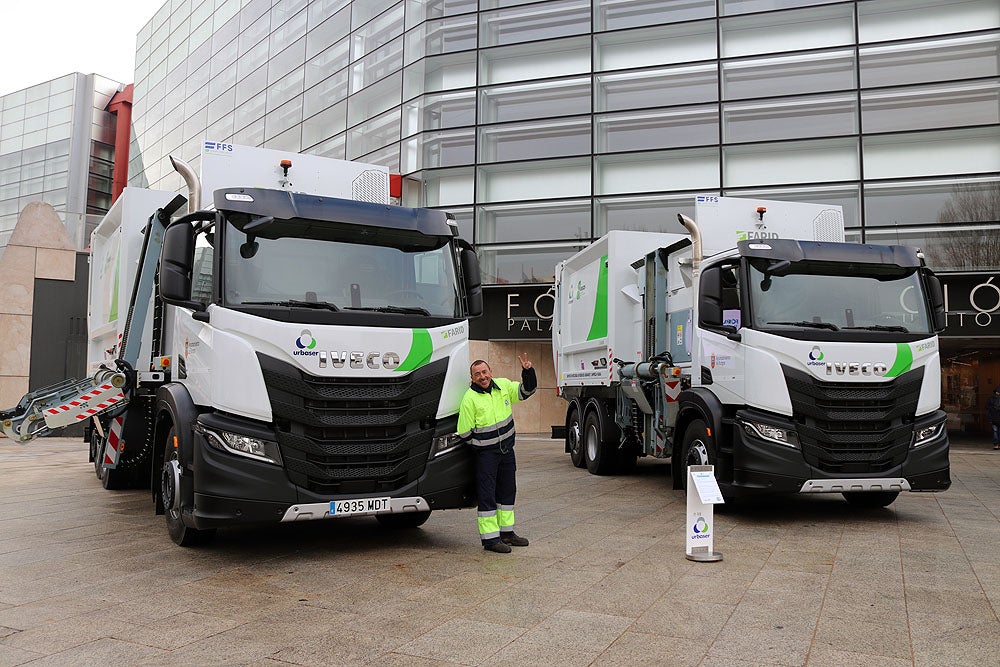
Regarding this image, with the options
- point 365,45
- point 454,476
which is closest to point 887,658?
point 454,476

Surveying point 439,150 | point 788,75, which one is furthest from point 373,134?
point 788,75

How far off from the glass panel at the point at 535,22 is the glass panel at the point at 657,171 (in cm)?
441

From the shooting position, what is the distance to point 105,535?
275 inches

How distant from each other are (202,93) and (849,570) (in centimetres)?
3734

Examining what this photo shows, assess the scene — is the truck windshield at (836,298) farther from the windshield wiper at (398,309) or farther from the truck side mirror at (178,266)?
the truck side mirror at (178,266)

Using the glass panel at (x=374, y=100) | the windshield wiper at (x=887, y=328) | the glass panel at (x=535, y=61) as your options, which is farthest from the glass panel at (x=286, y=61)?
the windshield wiper at (x=887, y=328)

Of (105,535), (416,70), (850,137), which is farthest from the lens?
(416,70)

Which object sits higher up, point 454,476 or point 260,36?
point 260,36

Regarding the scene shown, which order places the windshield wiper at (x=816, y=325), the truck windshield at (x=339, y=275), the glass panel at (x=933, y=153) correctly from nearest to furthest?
the truck windshield at (x=339, y=275), the windshield wiper at (x=816, y=325), the glass panel at (x=933, y=153)

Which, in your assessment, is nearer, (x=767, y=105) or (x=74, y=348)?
(x=74, y=348)

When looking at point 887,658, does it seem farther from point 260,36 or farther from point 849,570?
point 260,36

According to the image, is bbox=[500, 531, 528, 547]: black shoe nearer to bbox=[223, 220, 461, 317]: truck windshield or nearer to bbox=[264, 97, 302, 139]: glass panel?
bbox=[223, 220, 461, 317]: truck windshield

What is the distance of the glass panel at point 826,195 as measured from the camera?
68.1 feet

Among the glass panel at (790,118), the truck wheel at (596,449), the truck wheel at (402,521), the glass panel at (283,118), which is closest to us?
the truck wheel at (402,521)
